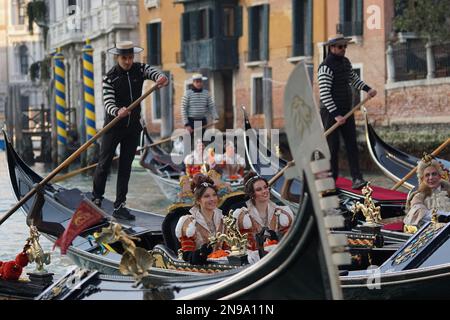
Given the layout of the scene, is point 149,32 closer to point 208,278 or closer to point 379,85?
point 379,85

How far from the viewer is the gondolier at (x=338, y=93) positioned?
449 cm

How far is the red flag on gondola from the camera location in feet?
7.98

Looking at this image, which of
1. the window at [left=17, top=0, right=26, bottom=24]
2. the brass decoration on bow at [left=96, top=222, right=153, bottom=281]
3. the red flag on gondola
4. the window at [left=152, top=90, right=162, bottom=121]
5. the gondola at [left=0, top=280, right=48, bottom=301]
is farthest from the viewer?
the window at [left=17, top=0, right=26, bottom=24]

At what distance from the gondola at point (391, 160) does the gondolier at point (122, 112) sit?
1.26 m

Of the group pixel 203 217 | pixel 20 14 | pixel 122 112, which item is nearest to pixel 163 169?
pixel 122 112

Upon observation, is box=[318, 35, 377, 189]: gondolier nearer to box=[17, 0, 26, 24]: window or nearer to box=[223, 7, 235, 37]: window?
box=[223, 7, 235, 37]: window

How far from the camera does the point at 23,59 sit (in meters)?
23.7

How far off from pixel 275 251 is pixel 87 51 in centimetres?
725

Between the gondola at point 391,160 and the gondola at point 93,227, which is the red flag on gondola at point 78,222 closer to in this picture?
the gondola at point 93,227

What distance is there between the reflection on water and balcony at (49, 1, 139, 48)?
1.78 meters

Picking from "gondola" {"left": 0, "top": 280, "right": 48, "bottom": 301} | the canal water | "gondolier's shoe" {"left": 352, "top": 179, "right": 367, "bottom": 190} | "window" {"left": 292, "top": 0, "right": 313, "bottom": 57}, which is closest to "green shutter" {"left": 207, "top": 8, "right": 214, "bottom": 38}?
"window" {"left": 292, "top": 0, "right": 313, "bottom": 57}
